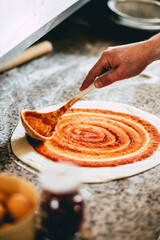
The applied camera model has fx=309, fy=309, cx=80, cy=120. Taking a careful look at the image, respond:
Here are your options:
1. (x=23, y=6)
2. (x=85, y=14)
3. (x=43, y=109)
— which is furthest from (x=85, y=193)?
(x=85, y=14)

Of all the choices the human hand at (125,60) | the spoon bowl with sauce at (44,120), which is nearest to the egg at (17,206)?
the spoon bowl with sauce at (44,120)

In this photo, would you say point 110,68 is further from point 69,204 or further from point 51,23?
point 69,204

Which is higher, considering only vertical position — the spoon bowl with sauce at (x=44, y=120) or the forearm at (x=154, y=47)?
the forearm at (x=154, y=47)

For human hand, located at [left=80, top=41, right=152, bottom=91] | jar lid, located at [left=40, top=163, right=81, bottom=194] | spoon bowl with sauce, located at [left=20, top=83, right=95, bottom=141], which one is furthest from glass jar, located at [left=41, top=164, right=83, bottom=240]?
human hand, located at [left=80, top=41, right=152, bottom=91]

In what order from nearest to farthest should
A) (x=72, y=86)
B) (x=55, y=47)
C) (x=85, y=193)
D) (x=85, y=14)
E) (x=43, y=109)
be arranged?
(x=85, y=193)
(x=43, y=109)
(x=72, y=86)
(x=55, y=47)
(x=85, y=14)

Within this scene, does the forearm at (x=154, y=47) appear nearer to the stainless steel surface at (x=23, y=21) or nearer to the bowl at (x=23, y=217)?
the stainless steel surface at (x=23, y=21)

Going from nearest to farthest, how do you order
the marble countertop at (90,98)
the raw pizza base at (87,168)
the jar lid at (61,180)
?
the jar lid at (61,180)
the marble countertop at (90,98)
the raw pizza base at (87,168)

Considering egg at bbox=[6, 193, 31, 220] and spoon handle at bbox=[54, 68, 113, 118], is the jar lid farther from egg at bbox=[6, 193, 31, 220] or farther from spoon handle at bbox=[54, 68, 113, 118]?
spoon handle at bbox=[54, 68, 113, 118]
